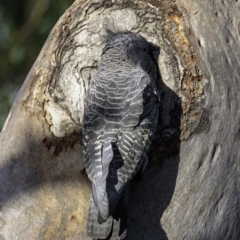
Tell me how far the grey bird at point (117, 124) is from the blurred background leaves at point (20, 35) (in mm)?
1719

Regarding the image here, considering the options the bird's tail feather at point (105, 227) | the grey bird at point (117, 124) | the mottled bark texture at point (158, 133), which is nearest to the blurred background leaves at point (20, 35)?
the mottled bark texture at point (158, 133)

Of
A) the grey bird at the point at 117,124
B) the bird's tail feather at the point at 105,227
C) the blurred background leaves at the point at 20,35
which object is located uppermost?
the blurred background leaves at the point at 20,35

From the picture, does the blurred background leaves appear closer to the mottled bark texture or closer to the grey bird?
the mottled bark texture

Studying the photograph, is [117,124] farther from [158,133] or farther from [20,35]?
[20,35]

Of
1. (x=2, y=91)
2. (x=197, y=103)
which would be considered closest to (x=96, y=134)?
(x=197, y=103)

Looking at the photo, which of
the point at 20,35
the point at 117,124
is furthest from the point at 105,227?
the point at 20,35

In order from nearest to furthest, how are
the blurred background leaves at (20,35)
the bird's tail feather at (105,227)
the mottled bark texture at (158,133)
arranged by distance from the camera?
1. the bird's tail feather at (105,227)
2. the mottled bark texture at (158,133)
3. the blurred background leaves at (20,35)

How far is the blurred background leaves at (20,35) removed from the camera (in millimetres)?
5477

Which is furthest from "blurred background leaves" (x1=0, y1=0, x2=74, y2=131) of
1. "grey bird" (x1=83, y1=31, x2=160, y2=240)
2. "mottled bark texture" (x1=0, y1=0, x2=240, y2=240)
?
"grey bird" (x1=83, y1=31, x2=160, y2=240)

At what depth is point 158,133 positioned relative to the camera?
3.62m

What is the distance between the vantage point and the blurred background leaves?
548cm

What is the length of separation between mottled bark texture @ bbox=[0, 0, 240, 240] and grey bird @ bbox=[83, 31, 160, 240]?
→ 119 mm

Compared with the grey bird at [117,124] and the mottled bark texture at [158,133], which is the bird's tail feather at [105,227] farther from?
the mottled bark texture at [158,133]

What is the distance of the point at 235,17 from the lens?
392 cm
